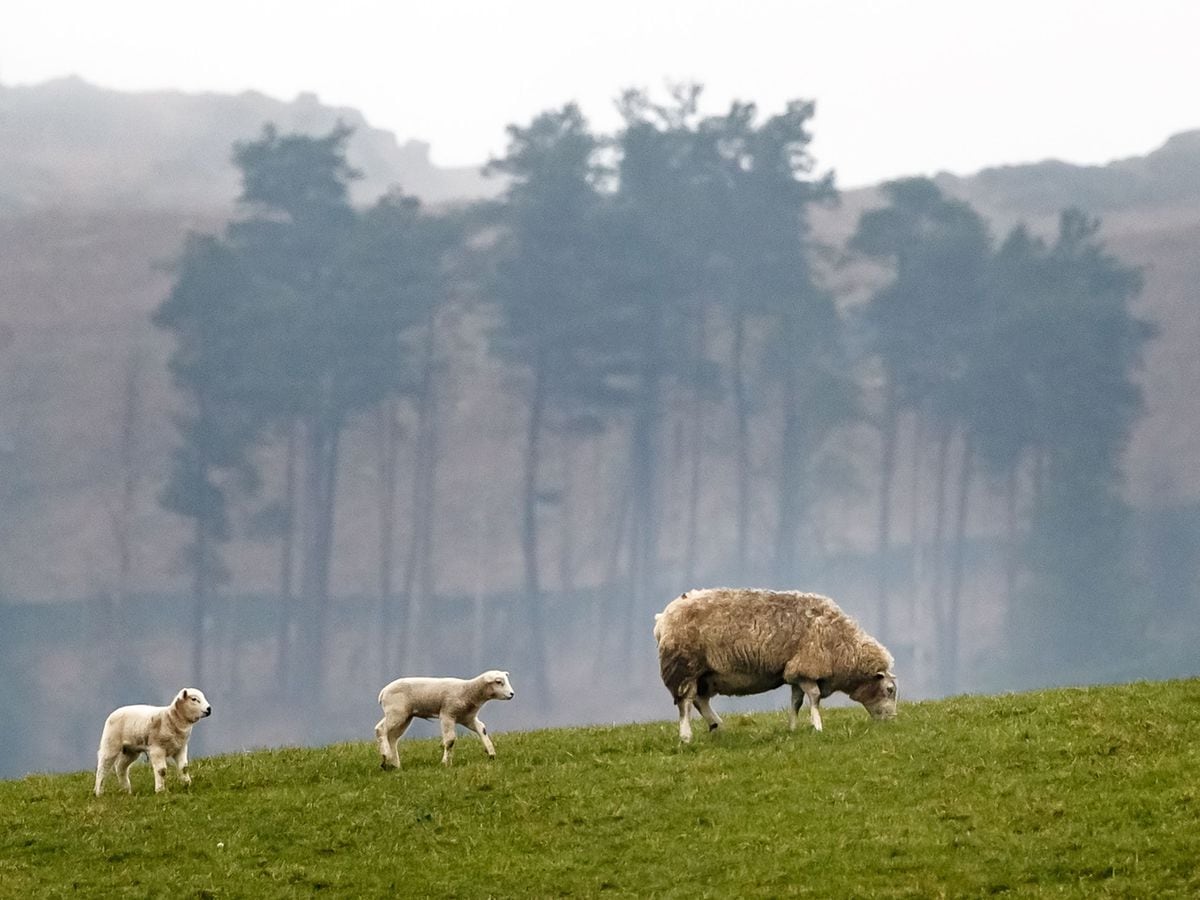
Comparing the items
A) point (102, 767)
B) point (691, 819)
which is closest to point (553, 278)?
point (102, 767)

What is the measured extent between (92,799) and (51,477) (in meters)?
131

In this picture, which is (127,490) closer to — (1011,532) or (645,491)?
(645,491)

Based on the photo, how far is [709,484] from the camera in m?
150

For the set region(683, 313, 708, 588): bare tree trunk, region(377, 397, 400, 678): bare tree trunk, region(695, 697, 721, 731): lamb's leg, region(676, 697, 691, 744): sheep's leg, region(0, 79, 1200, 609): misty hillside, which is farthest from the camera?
region(0, 79, 1200, 609): misty hillside

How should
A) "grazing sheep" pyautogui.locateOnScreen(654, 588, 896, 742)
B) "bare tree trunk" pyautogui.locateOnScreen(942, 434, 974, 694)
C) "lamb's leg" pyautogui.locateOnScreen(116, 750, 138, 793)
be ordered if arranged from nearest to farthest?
1. "lamb's leg" pyautogui.locateOnScreen(116, 750, 138, 793)
2. "grazing sheep" pyautogui.locateOnScreen(654, 588, 896, 742)
3. "bare tree trunk" pyautogui.locateOnScreen(942, 434, 974, 694)

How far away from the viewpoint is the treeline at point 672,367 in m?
135

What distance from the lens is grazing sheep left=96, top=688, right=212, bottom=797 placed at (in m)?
23.3

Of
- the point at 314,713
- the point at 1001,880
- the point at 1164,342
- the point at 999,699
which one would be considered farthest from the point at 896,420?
the point at 1001,880

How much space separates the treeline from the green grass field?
104 meters

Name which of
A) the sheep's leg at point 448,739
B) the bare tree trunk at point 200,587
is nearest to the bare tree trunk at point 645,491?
the bare tree trunk at point 200,587

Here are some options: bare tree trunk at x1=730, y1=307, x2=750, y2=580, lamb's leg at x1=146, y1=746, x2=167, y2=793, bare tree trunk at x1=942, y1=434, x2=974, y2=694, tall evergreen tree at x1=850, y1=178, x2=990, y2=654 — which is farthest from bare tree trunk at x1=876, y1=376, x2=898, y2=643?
lamb's leg at x1=146, y1=746, x2=167, y2=793

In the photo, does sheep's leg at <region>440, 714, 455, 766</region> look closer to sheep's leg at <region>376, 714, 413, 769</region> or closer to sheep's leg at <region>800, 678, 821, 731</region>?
sheep's leg at <region>376, 714, 413, 769</region>

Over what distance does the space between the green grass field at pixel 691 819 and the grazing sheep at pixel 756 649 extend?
0.75 m

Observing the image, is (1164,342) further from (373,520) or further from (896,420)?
(373,520)
